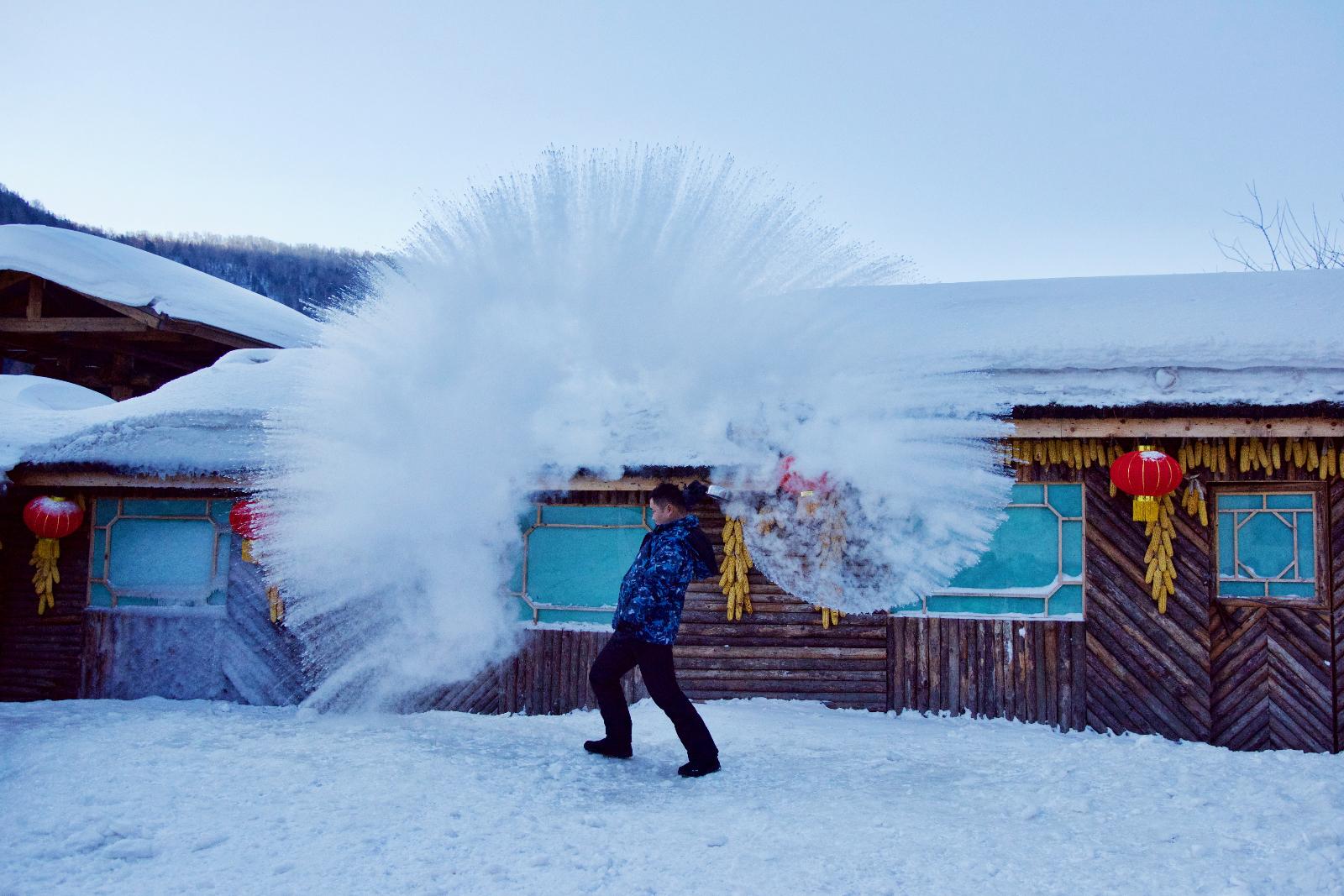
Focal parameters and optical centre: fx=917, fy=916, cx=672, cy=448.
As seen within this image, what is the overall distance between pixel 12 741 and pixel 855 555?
6.11m

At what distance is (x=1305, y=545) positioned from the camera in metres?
7.00

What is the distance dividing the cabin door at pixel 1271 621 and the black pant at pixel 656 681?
4.43 meters

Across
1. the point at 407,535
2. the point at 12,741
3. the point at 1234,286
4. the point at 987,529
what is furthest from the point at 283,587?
the point at 1234,286

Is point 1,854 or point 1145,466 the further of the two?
point 1145,466

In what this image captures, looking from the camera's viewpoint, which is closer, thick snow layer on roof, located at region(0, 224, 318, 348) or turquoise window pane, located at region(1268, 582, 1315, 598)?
turquoise window pane, located at region(1268, 582, 1315, 598)

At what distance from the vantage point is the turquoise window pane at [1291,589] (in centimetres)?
697

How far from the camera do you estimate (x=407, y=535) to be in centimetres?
761

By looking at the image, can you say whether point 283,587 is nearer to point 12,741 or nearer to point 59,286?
point 12,741

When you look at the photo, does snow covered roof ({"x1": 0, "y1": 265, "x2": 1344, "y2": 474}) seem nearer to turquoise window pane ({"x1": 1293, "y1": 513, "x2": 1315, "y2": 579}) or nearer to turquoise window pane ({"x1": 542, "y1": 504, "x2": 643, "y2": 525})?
turquoise window pane ({"x1": 542, "y1": 504, "x2": 643, "y2": 525})

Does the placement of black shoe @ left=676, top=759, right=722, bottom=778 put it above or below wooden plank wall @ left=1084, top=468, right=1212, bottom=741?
below

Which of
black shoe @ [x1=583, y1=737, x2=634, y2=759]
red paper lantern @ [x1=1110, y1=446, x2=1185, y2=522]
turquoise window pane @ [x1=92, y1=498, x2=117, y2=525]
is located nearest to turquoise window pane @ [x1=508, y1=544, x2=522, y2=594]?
black shoe @ [x1=583, y1=737, x2=634, y2=759]

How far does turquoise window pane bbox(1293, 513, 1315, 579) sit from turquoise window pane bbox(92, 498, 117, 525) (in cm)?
1042

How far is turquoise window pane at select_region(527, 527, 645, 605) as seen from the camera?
26.3 ft

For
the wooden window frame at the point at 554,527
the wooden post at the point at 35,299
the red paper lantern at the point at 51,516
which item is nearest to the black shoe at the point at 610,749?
the wooden window frame at the point at 554,527
